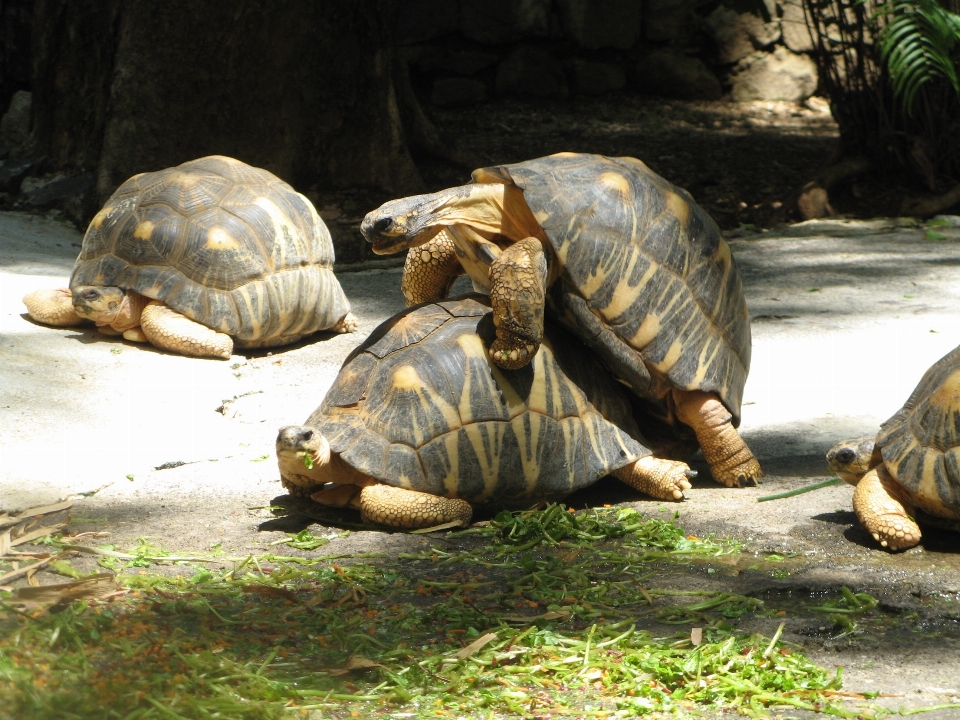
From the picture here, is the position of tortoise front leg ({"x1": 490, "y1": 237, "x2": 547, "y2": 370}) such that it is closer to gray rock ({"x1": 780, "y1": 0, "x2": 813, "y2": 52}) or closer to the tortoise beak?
the tortoise beak

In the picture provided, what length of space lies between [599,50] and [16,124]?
21.0ft

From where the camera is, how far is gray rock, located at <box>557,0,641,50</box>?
12094mm

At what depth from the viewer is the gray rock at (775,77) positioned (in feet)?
41.1

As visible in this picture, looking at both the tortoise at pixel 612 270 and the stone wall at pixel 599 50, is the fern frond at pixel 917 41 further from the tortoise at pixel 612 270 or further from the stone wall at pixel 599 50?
the tortoise at pixel 612 270

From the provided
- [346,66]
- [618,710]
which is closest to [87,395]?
[618,710]

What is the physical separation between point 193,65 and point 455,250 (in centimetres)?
Result: 447

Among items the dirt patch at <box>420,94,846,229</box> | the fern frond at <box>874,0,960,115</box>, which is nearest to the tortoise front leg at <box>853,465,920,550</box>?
the fern frond at <box>874,0,960,115</box>

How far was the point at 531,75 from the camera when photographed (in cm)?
1237

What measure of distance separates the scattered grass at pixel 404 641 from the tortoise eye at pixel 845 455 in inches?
17.6

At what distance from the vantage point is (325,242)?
19.0 feet

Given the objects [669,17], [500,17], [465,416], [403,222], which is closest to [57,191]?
[403,222]

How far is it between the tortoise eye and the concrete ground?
0.21 m

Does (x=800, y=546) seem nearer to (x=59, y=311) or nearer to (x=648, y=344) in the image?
(x=648, y=344)

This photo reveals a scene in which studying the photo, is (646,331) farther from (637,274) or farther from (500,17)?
(500,17)
